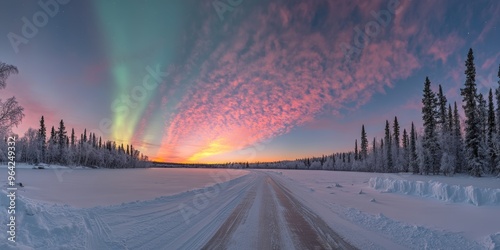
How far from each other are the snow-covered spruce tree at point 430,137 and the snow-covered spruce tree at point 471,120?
6.61m

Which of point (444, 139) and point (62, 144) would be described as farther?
point (62, 144)

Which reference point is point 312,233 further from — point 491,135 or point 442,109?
point 442,109

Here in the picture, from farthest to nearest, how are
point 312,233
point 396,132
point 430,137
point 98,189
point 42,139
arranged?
point 42,139 → point 396,132 → point 430,137 → point 98,189 → point 312,233

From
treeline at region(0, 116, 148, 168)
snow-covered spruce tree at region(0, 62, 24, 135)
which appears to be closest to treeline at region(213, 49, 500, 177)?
snow-covered spruce tree at region(0, 62, 24, 135)

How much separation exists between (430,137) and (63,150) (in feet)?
382

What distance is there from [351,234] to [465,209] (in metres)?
9.67

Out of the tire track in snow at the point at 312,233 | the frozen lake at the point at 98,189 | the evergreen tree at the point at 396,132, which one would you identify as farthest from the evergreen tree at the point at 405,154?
the tire track in snow at the point at 312,233

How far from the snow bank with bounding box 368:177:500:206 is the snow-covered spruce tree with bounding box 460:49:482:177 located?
1044 inches

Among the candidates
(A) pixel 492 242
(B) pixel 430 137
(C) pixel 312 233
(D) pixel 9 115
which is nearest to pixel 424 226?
(A) pixel 492 242

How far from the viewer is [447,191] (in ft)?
56.6

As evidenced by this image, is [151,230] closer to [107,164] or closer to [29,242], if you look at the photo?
[29,242]

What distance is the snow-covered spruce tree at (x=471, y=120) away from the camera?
134 ft

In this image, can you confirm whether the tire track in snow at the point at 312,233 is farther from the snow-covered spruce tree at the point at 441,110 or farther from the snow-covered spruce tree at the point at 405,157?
the snow-covered spruce tree at the point at 405,157

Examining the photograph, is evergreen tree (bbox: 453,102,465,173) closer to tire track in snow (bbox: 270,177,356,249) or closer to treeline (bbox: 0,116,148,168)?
tire track in snow (bbox: 270,177,356,249)
